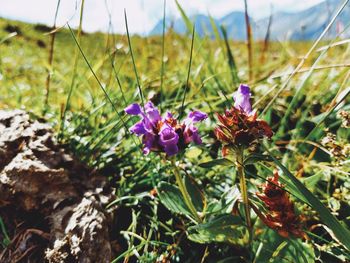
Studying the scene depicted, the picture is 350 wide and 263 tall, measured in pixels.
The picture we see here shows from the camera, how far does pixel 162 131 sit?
1128 mm

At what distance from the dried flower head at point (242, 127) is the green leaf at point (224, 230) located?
23cm

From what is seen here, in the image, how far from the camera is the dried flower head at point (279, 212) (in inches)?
48.1

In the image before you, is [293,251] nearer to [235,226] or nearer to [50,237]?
[235,226]

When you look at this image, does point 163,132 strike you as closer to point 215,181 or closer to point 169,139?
point 169,139

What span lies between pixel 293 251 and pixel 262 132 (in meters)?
0.43

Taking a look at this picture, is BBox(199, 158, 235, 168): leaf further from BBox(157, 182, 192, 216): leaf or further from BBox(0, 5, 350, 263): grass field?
BBox(157, 182, 192, 216): leaf

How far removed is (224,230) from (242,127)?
362 mm

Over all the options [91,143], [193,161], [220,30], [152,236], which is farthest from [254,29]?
[152,236]

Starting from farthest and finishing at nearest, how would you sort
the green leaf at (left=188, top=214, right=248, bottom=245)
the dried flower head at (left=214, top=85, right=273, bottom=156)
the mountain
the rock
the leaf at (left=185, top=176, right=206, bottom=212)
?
1. the mountain
2. the leaf at (left=185, top=176, right=206, bottom=212)
3. the rock
4. the green leaf at (left=188, top=214, right=248, bottom=245)
5. the dried flower head at (left=214, top=85, right=273, bottom=156)

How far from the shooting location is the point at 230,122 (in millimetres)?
1084

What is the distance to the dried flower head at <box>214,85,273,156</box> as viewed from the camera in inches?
41.6

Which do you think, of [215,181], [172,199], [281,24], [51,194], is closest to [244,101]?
[172,199]

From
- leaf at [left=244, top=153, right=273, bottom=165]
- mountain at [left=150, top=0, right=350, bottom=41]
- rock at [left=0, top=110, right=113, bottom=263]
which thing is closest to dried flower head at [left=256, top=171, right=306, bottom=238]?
leaf at [left=244, top=153, right=273, bottom=165]

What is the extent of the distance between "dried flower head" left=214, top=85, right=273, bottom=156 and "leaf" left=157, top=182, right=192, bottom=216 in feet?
1.18
